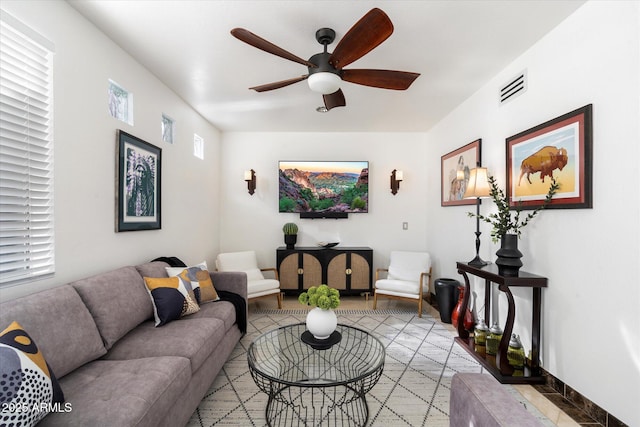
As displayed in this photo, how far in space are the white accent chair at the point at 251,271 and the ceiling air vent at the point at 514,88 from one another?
3307mm

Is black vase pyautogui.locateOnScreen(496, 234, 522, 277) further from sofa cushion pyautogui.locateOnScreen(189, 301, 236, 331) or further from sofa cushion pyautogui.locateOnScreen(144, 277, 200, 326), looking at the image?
sofa cushion pyautogui.locateOnScreen(144, 277, 200, 326)

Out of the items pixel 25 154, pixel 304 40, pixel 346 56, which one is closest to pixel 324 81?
pixel 346 56

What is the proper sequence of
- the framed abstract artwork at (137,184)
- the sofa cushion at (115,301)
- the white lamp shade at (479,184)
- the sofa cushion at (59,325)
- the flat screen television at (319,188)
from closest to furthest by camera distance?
the sofa cushion at (59,325), the sofa cushion at (115,301), the framed abstract artwork at (137,184), the white lamp shade at (479,184), the flat screen television at (319,188)

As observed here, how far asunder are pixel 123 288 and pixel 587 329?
316 cm

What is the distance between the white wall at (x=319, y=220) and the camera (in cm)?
488

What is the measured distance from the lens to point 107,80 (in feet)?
7.59

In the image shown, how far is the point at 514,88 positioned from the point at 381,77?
55.3 inches

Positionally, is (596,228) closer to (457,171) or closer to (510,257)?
(510,257)

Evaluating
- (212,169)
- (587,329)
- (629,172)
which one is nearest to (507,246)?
(587,329)

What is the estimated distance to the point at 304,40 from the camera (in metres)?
2.31

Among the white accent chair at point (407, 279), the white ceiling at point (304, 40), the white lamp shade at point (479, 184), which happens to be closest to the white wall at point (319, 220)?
the white accent chair at point (407, 279)

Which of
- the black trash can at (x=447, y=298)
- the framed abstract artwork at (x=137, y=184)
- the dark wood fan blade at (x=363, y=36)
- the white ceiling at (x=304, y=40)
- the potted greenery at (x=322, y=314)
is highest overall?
the white ceiling at (x=304, y=40)

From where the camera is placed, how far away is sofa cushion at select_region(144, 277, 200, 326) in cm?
219

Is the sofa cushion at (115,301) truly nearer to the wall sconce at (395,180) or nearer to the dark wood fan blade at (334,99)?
the dark wood fan blade at (334,99)
